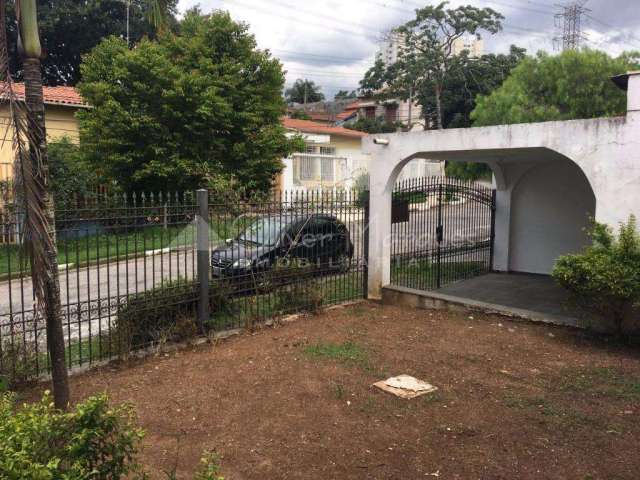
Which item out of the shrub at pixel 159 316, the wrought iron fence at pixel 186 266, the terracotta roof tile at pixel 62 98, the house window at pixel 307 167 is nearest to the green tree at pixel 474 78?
the house window at pixel 307 167

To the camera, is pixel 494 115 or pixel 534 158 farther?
A: pixel 494 115

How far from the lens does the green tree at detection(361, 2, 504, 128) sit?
31531 millimetres

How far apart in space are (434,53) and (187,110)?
72.4 feet

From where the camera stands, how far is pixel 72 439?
7.48ft

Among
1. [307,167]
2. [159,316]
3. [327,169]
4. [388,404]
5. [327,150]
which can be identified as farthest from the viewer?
[327,150]

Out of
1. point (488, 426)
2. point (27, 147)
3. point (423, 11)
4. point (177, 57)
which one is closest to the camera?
point (27, 147)

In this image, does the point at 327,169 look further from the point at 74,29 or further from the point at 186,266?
the point at 74,29

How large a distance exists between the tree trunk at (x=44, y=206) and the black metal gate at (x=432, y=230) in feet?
19.9

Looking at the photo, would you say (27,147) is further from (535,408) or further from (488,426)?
(535,408)

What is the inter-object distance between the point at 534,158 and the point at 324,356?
659 centimetres

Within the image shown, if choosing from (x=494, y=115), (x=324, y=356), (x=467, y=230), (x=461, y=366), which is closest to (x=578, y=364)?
(x=461, y=366)

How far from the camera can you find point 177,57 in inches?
617

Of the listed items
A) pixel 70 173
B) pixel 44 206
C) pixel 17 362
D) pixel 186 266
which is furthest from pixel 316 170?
pixel 44 206

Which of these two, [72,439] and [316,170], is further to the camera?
[316,170]
